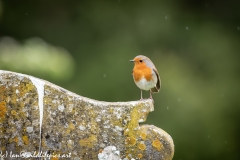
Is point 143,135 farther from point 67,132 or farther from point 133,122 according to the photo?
point 67,132

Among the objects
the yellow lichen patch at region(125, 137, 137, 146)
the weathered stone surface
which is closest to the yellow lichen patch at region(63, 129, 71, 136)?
the weathered stone surface

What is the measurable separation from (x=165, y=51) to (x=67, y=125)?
7.18 m

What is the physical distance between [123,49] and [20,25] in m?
1.83

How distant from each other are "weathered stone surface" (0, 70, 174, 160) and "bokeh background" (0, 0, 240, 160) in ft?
19.3

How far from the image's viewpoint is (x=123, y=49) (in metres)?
A: 10.0

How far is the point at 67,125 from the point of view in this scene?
3326 mm

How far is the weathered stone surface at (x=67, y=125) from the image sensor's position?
331 cm

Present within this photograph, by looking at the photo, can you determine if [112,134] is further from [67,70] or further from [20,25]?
[20,25]

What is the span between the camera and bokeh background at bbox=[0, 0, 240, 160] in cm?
960

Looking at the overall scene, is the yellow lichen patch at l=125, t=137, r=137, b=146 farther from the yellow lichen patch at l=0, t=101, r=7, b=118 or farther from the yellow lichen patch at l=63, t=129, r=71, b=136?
the yellow lichen patch at l=0, t=101, r=7, b=118

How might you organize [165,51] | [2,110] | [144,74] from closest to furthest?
[2,110], [144,74], [165,51]

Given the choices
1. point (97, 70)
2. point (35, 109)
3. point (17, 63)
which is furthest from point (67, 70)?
point (97, 70)

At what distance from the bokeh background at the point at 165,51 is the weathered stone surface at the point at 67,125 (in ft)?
19.3

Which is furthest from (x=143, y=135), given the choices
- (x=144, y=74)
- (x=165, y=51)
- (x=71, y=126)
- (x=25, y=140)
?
(x=165, y=51)
